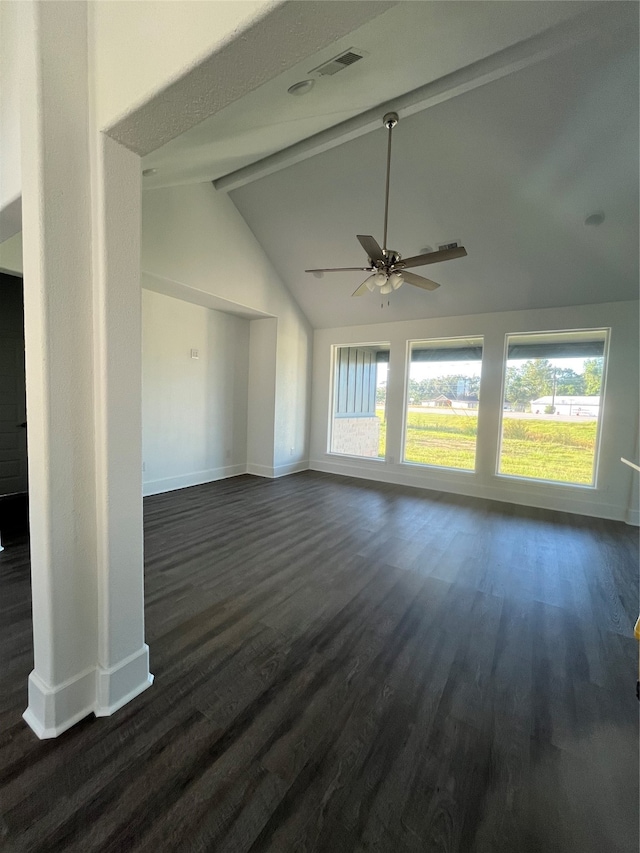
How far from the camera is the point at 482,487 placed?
203 inches

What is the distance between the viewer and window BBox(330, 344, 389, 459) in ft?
20.2

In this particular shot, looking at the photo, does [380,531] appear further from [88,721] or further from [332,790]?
[88,721]

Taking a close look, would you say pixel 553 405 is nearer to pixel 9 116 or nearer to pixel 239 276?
pixel 239 276

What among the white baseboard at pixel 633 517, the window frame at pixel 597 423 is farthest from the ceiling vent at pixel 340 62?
the white baseboard at pixel 633 517

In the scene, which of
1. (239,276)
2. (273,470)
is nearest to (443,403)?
(273,470)

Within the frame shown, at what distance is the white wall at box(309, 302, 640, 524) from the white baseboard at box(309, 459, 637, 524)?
11 millimetres

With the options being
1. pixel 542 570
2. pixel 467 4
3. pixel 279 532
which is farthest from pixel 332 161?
pixel 542 570

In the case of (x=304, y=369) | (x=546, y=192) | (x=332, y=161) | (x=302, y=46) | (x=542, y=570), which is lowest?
(x=542, y=570)

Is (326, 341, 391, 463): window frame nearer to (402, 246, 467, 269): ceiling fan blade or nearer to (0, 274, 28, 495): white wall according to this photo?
(402, 246, 467, 269): ceiling fan blade

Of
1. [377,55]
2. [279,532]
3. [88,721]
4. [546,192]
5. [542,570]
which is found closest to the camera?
[88,721]

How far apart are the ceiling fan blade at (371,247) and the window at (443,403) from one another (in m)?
2.87

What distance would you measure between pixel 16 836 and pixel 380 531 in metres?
3.09

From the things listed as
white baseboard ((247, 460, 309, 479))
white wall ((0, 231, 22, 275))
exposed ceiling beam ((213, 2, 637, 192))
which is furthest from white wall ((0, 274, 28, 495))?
exposed ceiling beam ((213, 2, 637, 192))

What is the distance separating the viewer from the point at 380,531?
370 centimetres
